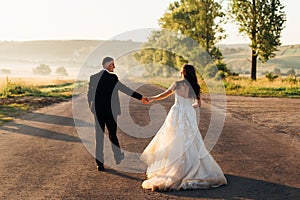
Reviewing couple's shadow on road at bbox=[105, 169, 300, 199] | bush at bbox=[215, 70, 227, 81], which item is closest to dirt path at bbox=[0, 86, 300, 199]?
couple's shadow on road at bbox=[105, 169, 300, 199]

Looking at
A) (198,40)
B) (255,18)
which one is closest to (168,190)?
(255,18)

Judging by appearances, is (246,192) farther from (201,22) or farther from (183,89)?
(201,22)

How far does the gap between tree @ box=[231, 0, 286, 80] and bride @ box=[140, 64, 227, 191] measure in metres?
38.2

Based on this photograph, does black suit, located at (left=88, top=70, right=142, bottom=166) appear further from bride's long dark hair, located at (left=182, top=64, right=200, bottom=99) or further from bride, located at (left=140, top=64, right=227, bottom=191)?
bride's long dark hair, located at (left=182, top=64, right=200, bottom=99)

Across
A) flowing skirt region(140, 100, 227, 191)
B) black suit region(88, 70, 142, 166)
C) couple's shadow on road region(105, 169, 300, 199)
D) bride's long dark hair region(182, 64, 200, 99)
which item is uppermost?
bride's long dark hair region(182, 64, 200, 99)

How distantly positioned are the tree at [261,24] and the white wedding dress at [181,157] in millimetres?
38425

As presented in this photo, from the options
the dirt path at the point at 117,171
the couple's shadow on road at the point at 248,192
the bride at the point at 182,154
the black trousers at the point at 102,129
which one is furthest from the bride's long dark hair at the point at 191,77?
the black trousers at the point at 102,129

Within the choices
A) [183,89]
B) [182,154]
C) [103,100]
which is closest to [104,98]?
[103,100]

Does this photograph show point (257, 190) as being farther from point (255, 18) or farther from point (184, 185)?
point (255, 18)

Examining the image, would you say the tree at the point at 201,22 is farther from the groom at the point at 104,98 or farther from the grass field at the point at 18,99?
the groom at the point at 104,98

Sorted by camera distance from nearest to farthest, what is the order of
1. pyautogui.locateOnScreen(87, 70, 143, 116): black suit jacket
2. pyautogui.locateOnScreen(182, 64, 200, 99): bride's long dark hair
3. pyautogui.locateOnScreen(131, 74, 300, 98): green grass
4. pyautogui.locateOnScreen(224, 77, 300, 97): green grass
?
pyautogui.locateOnScreen(182, 64, 200, 99): bride's long dark hair → pyautogui.locateOnScreen(87, 70, 143, 116): black suit jacket → pyautogui.locateOnScreen(131, 74, 300, 98): green grass → pyautogui.locateOnScreen(224, 77, 300, 97): green grass

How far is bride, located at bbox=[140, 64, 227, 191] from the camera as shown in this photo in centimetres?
667

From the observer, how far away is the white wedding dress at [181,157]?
665 cm

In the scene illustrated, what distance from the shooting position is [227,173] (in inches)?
299
